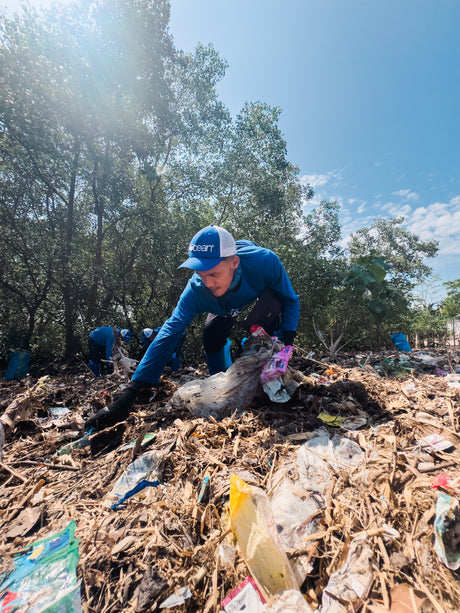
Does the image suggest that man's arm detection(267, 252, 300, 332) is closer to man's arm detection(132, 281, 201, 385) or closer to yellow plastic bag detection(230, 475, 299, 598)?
man's arm detection(132, 281, 201, 385)

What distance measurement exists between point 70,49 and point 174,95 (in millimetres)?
3332

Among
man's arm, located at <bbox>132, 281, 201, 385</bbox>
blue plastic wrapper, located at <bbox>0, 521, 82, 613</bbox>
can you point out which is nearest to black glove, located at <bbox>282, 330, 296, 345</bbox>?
man's arm, located at <bbox>132, 281, 201, 385</bbox>

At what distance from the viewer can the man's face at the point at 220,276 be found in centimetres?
210

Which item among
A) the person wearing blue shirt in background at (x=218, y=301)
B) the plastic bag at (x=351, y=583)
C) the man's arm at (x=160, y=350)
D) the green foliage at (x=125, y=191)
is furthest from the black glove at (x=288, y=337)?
the green foliage at (x=125, y=191)

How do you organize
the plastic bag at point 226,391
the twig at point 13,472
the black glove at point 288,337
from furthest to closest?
the black glove at point 288,337 < the plastic bag at point 226,391 < the twig at point 13,472

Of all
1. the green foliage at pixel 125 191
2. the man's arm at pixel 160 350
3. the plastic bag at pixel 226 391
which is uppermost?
the green foliage at pixel 125 191

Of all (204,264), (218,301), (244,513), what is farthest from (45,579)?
(218,301)

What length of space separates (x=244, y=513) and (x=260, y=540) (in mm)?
91

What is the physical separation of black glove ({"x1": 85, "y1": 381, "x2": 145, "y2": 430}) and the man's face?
100cm

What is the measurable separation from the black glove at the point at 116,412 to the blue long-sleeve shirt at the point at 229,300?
0.11m

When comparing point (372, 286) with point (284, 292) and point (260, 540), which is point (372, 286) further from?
point (260, 540)

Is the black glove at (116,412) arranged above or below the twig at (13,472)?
above

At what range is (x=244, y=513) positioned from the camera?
0.93 meters

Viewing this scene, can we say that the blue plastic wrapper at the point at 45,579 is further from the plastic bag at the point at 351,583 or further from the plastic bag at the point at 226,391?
the plastic bag at the point at 226,391
